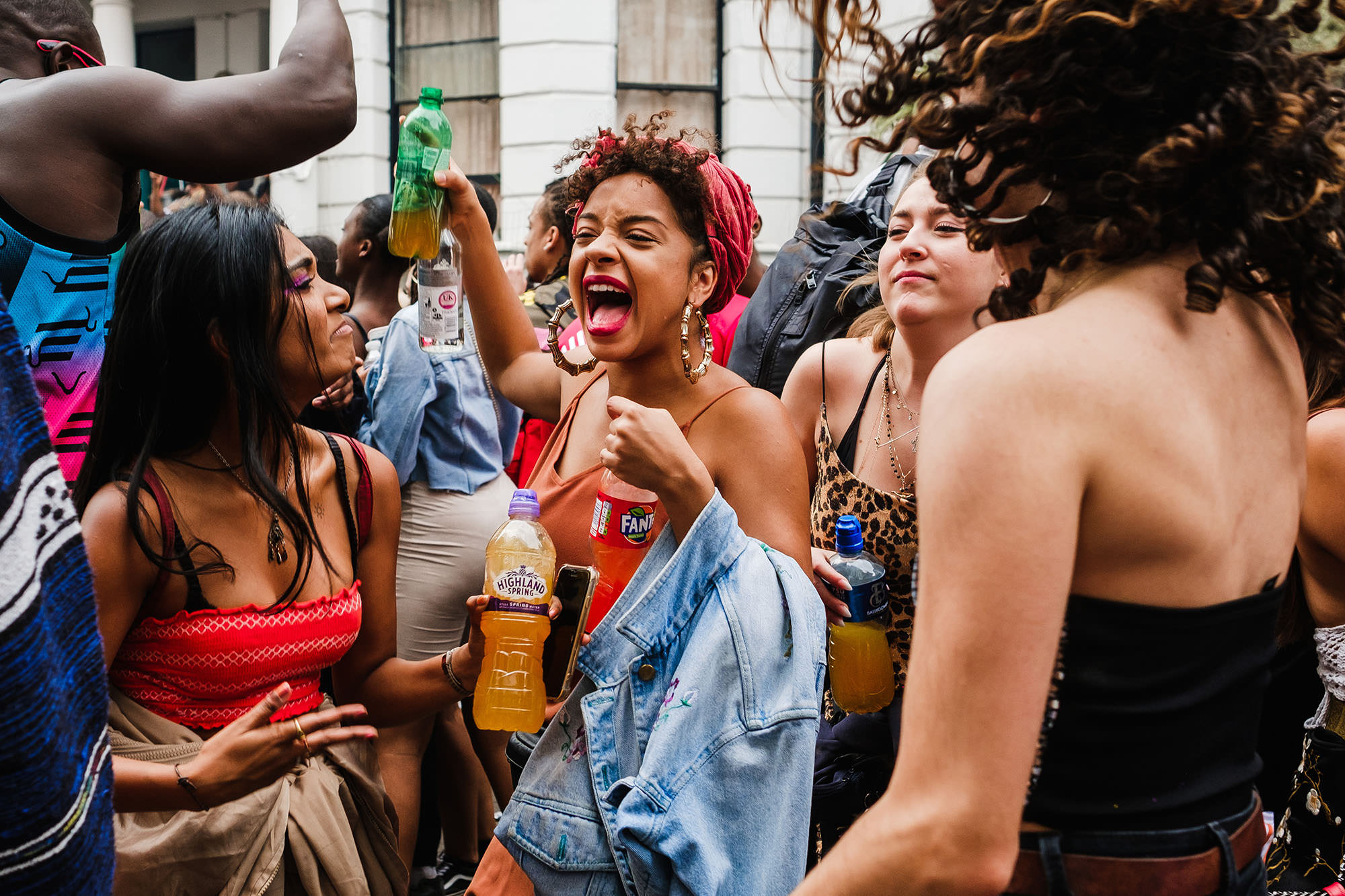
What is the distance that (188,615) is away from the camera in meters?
2.14

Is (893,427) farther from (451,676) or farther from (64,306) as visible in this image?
(64,306)

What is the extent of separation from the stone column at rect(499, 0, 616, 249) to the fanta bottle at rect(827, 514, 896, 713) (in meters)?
8.96

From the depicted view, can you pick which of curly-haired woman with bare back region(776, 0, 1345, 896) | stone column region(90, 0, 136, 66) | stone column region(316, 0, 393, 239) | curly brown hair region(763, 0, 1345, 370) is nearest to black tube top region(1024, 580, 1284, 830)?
curly-haired woman with bare back region(776, 0, 1345, 896)

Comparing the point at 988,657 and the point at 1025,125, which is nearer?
the point at 988,657

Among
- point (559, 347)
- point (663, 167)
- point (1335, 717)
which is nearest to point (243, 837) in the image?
point (559, 347)

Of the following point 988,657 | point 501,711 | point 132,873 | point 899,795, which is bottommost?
point 132,873

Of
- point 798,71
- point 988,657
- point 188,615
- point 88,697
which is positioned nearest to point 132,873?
point 188,615

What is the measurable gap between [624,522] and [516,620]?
299 mm

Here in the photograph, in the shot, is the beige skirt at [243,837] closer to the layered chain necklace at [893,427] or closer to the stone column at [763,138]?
the layered chain necklace at [893,427]

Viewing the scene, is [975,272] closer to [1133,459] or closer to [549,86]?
[1133,459]

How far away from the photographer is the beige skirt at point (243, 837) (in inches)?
80.8

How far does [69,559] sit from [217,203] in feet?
5.59

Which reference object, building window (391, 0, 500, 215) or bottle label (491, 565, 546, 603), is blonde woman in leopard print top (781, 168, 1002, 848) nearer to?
bottle label (491, 565, 546, 603)

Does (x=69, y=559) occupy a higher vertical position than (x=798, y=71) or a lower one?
lower
